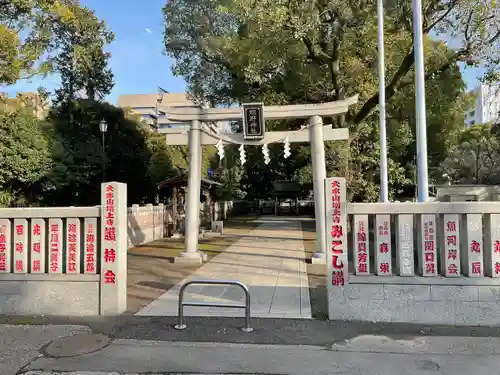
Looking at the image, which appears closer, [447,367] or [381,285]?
[447,367]

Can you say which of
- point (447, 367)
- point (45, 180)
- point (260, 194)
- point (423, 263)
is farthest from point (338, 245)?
point (260, 194)

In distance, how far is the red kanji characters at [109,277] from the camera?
21.9 ft

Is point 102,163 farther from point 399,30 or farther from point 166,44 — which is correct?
point 399,30

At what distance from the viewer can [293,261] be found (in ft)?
39.4

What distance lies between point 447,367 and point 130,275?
721 centimetres

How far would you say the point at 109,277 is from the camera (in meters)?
6.70

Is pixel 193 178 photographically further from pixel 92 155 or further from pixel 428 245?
pixel 92 155

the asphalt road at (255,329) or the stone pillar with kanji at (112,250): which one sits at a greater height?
the stone pillar with kanji at (112,250)

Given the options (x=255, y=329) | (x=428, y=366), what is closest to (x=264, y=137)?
(x=255, y=329)

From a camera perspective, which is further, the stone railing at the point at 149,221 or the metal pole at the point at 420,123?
the stone railing at the point at 149,221

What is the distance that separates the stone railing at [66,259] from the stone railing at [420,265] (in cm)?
331

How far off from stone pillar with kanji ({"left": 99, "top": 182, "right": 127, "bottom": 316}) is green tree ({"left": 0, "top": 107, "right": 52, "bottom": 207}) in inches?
710

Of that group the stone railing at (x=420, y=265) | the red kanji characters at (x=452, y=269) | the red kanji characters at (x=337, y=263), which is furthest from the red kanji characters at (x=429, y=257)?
the red kanji characters at (x=337, y=263)

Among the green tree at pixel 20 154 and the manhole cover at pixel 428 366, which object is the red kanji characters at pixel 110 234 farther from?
the green tree at pixel 20 154
